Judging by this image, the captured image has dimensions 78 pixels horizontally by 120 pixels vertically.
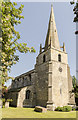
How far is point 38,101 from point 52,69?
865cm

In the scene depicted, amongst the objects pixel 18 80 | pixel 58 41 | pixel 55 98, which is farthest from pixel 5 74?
pixel 18 80

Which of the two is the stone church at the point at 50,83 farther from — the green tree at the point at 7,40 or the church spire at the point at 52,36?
the green tree at the point at 7,40

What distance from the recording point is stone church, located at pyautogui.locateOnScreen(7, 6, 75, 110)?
23781mm

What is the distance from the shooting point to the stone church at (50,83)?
2378cm

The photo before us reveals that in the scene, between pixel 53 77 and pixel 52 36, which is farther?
pixel 52 36

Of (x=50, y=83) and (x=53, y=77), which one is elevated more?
(x=53, y=77)

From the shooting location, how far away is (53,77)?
2464cm

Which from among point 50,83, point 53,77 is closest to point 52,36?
point 53,77

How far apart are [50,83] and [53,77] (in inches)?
64.7

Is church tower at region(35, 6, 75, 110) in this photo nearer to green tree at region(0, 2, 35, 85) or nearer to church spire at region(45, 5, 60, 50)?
church spire at region(45, 5, 60, 50)

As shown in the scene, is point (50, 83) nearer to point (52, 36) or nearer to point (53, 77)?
point (53, 77)

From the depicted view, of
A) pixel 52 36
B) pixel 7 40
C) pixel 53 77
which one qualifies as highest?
pixel 52 36

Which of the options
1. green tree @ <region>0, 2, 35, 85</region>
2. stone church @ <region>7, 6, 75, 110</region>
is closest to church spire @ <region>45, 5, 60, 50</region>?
stone church @ <region>7, 6, 75, 110</region>

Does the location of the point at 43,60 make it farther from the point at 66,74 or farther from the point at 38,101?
the point at 38,101
